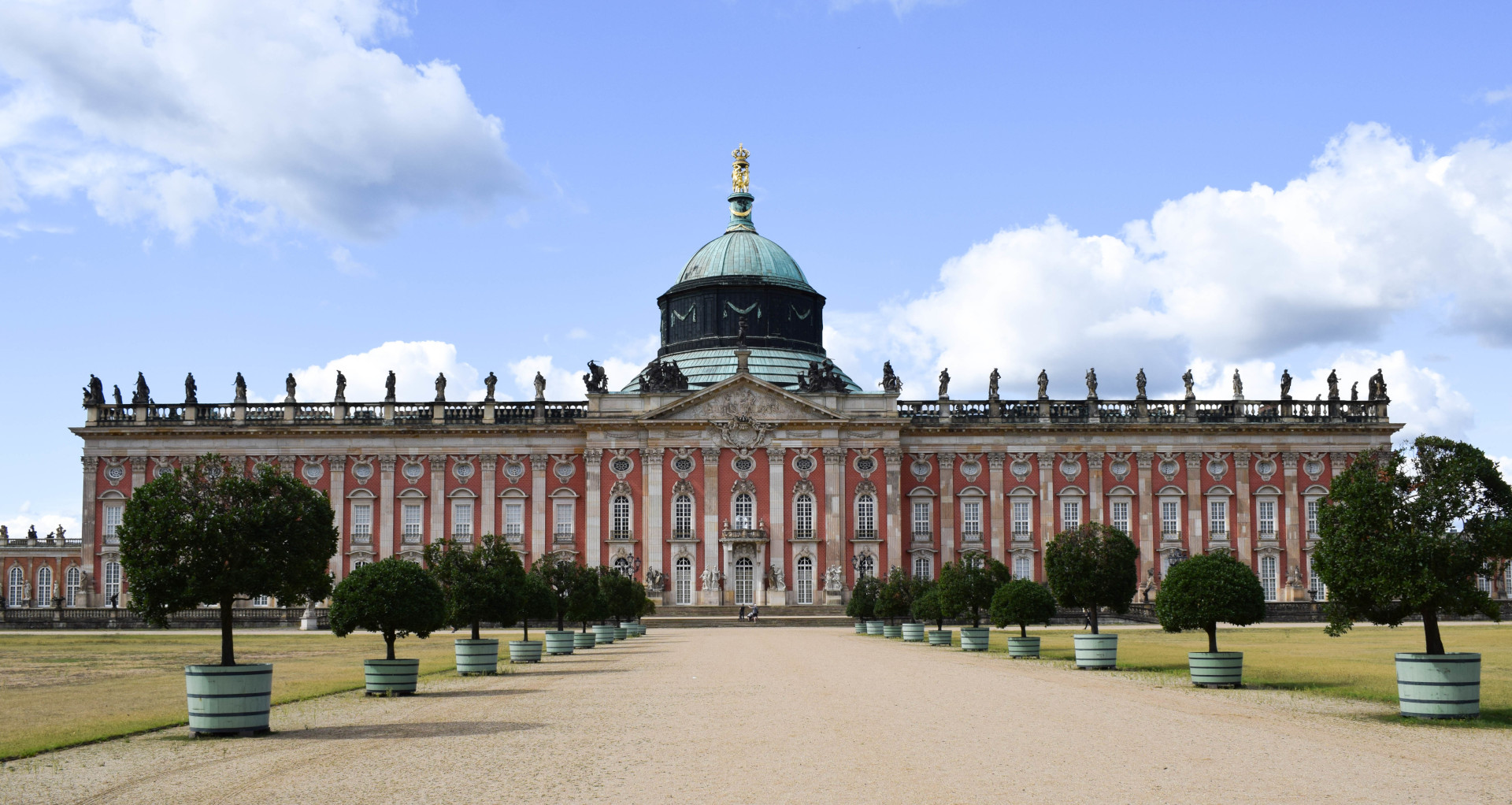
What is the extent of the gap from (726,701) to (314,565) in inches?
287

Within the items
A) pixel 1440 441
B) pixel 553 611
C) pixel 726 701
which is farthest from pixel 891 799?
pixel 553 611

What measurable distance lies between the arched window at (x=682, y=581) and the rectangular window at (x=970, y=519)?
15.0 m

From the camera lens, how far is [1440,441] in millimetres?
21359

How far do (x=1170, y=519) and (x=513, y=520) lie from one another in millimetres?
35897

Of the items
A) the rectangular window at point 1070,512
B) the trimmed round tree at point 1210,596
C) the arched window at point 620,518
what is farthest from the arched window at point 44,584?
the trimmed round tree at point 1210,596

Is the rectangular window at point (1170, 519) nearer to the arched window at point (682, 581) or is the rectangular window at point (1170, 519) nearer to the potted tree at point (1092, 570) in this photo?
the arched window at point (682, 581)

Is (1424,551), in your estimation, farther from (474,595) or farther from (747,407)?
(747,407)

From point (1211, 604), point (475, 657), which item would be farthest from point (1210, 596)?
point (475, 657)

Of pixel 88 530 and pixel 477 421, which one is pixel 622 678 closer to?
pixel 477 421

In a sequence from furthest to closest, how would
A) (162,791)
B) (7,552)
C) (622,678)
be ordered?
(7,552)
(622,678)
(162,791)

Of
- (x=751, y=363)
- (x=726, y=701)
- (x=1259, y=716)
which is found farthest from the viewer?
(x=751, y=363)

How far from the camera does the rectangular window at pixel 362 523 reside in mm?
74562

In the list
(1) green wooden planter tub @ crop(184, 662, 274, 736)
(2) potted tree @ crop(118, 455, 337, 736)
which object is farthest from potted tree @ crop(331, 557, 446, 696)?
(1) green wooden planter tub @ crop(184, 662, 274, 736)

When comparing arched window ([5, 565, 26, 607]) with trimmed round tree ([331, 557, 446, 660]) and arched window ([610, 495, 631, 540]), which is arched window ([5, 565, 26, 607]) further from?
trimmed round tree ([331, 557, 446, 660])
